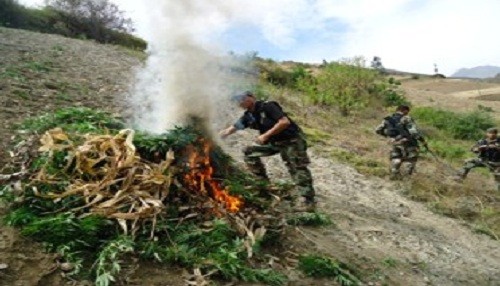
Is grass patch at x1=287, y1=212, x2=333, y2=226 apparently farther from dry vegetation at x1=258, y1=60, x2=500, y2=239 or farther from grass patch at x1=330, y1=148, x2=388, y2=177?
grass patch at x1=330, y1=148, x2=388, y2=177

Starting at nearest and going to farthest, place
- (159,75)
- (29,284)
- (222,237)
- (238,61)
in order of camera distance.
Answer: (29,284) < (222,237) < (159,75) < (238,61)

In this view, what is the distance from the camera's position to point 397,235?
7.17 m

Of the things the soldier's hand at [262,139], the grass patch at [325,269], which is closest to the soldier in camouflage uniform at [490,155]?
the soldier's hand at [262,139]

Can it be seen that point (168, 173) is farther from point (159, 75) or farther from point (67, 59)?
point (67, 59)

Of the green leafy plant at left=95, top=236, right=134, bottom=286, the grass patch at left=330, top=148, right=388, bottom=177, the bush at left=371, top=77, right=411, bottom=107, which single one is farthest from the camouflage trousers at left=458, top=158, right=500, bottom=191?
the bush at left=371, top=77, right=411, bottom=107

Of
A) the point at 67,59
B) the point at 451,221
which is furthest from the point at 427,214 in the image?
the point at 67,59

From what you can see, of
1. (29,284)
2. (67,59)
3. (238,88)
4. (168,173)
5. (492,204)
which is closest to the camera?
(29,284)

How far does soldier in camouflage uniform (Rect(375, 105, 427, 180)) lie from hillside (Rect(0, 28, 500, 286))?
39 cm

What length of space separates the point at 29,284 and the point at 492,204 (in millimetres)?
8662

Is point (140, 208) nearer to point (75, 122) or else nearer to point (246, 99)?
point (246, 99)

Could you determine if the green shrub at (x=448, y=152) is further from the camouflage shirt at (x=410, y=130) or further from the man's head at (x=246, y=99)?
Answer: the man's head at (x=246, y=99)

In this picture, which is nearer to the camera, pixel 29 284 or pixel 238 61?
pixel 29 284

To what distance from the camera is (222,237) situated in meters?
4.93

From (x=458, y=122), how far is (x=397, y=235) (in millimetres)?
15071
